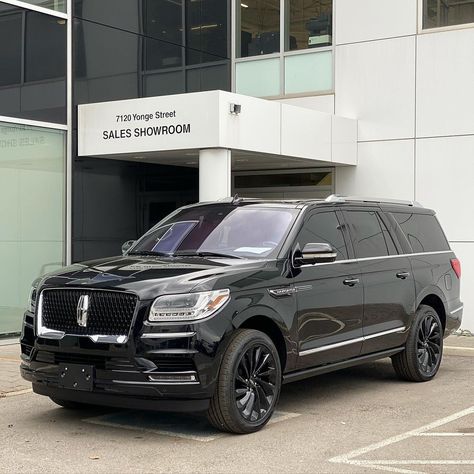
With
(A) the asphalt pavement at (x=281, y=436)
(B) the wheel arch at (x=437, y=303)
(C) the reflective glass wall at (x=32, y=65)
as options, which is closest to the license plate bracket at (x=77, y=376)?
(A) the asphalt pavement at (x=281, y=436)

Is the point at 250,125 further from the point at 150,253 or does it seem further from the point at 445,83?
the point at 150,253

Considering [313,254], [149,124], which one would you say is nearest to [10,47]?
[149,124]

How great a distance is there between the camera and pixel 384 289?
8.45 meters

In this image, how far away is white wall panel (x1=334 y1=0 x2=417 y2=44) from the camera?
14575 mm

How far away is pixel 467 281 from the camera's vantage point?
45.5ft

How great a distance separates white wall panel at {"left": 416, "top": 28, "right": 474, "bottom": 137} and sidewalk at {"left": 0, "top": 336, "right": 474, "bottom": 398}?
11.9ft

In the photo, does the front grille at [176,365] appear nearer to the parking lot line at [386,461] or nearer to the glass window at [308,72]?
the parking lot line at [386,461]

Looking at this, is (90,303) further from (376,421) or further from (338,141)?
(338,141)

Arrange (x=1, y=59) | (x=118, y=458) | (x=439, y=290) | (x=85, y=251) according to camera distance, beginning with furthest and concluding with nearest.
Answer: (x=85, y=251), (x=1, y=59), (x=439, y=290), (x=118, y=458)

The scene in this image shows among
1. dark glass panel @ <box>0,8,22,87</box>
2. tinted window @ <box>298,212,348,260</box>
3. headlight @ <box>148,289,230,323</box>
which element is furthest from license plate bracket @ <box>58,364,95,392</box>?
dark glass panel @ <box>0,8,22,87</box>

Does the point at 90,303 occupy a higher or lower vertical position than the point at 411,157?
lower

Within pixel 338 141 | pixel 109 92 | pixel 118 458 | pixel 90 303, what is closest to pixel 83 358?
pixel 90 303

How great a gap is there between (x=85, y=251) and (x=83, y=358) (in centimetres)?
691

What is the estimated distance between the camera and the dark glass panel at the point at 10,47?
476 inches
